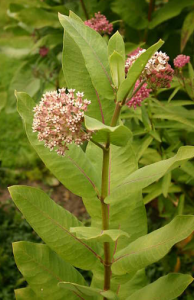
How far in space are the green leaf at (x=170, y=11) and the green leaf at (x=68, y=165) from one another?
167 centimetres

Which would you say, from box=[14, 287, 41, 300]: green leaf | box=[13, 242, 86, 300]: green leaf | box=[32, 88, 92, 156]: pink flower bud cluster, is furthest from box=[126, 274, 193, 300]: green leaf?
box=[32, 88, 92, 156]: pink flower bud cluster

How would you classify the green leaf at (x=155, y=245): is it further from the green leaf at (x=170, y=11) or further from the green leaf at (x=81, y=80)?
the green leaf at (x=170, y=11)

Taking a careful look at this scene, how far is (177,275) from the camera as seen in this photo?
1.52 m

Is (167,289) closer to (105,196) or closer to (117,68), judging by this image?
(105,196)

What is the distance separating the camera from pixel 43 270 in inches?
61.6

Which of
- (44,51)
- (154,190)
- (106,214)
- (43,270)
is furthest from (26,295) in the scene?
(44,51)

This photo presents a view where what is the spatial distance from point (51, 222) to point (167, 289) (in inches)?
Answer: 18.0

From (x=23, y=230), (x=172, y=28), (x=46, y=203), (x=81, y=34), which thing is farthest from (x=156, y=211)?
(x=81, y=34)

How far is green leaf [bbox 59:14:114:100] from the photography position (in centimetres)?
129

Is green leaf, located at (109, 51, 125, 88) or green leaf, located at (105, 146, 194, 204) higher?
green leaf, located at (109, 51, 125, 88)

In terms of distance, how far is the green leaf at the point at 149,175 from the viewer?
121cm

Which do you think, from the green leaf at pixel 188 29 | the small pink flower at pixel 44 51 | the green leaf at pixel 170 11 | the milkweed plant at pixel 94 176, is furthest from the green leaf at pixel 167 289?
the small pink flower at pixel 44 51

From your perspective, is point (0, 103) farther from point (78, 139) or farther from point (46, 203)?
point (78, 139)

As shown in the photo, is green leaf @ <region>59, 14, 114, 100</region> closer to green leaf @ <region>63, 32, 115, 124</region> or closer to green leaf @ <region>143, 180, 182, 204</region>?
green leaf @ <region>63, 32, 115, 124</region>
